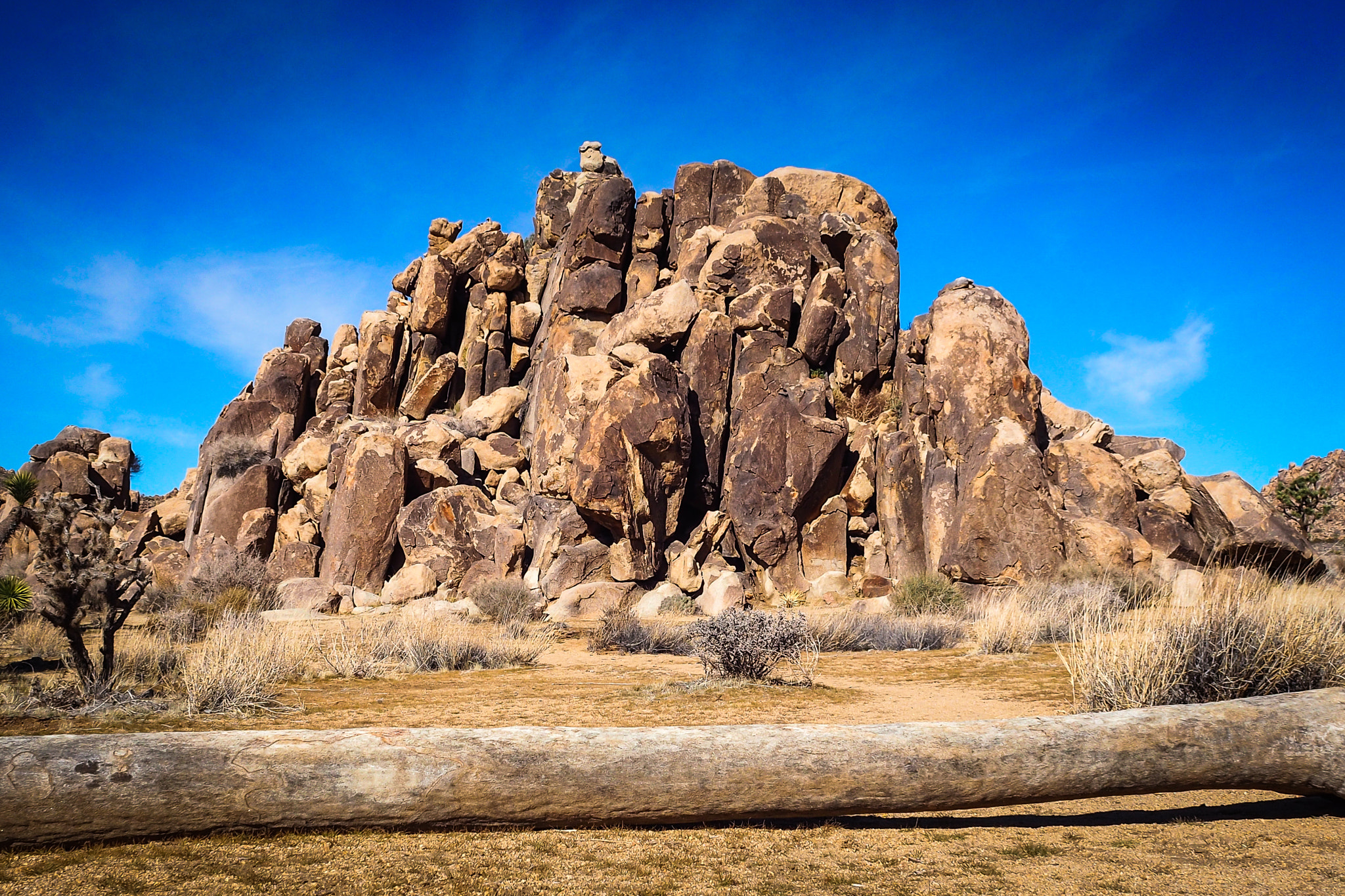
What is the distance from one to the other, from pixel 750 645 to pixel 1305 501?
4147cm

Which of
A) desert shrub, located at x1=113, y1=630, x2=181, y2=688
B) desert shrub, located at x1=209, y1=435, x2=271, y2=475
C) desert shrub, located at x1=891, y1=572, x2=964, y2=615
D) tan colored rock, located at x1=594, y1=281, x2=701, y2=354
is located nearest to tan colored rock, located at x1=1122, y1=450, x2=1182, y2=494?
desert shrub, located at x1=891, y1=572, x2=964, y2=615

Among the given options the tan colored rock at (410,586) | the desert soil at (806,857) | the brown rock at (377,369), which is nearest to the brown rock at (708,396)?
the tan colored rock at (410,586)

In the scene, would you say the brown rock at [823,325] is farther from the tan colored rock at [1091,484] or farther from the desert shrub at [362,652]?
the desert shrub at [362,652]

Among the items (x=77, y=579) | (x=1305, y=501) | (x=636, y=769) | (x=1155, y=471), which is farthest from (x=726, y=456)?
(x=1305, y=501)

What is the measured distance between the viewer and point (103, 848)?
12.1ft

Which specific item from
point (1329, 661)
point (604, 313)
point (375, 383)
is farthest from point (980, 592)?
point (375, 383)

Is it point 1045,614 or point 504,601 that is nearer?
point 1045,614

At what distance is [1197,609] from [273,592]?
25611mm

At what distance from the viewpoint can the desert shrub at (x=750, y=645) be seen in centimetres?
1028

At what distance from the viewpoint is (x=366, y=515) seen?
27062 mm

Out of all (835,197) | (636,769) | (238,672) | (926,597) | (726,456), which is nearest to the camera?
(636,769)

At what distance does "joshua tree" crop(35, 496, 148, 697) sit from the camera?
29.6 feet

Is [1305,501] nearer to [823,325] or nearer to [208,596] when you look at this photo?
[823,325]

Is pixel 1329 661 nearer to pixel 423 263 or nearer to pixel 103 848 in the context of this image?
pixel 103 848
